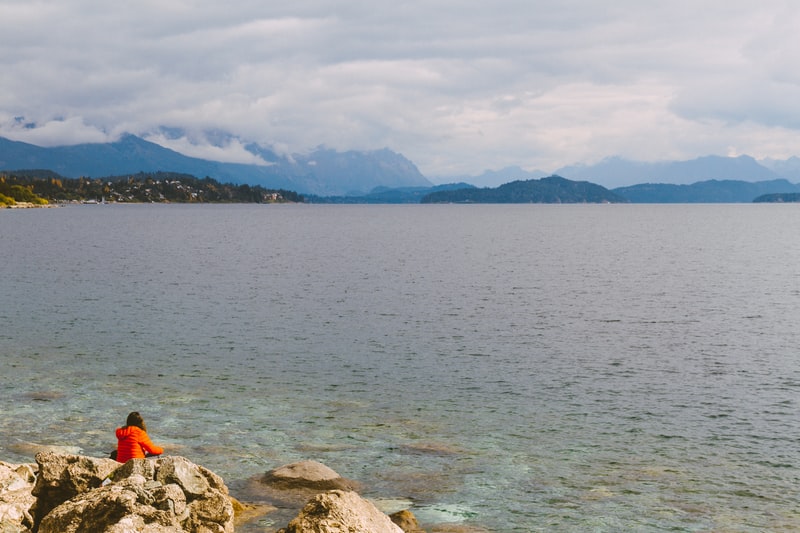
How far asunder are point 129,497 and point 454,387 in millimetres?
24797

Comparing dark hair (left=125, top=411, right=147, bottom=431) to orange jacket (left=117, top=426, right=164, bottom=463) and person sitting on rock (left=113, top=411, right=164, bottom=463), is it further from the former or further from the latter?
orange jacket (left=117, top=426, right=164, bottom=463)

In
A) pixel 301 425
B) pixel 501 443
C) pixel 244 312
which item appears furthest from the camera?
pixel 244 312

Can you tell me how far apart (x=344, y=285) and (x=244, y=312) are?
22.2m

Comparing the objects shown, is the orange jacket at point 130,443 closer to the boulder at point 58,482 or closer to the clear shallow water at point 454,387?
the boulder at point 58,482

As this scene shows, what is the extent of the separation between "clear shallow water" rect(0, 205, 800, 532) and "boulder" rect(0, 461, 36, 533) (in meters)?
7.49

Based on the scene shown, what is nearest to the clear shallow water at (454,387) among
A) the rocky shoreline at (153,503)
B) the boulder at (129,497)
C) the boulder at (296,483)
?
the boulder at (296,483)

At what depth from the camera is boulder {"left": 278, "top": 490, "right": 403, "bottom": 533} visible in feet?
54.2

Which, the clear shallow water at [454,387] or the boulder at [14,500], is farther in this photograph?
the clear shallow water at [454,387]

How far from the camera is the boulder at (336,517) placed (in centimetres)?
1653

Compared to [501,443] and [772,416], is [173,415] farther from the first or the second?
[772,416]

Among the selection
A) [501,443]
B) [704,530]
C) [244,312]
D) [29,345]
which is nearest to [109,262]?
[244,312]

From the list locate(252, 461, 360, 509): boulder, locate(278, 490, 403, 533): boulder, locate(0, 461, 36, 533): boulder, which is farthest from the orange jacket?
locate(278, 490, 403, 533): boulder

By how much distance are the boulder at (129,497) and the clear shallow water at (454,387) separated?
22.8 ft

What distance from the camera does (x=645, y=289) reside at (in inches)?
3314
